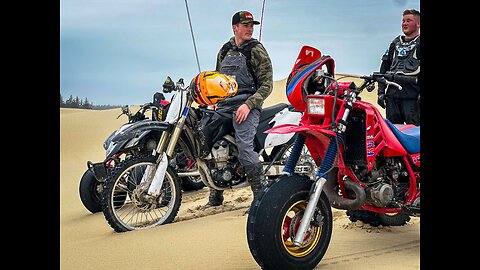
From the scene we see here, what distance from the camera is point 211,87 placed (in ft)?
18.7

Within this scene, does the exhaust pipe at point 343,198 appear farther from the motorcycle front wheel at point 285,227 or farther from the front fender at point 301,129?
the front fender at point 301,129

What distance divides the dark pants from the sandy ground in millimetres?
1379

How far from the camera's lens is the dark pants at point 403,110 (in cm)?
647

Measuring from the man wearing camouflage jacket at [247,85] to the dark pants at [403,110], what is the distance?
4.63 feet

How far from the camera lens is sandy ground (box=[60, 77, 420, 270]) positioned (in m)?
4.23

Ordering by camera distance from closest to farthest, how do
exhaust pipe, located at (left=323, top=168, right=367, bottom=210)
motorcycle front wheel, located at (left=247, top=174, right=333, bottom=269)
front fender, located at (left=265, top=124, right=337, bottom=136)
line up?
1. motorcycle front wheel, located at (left=247, top=174, right=333, bottom=269)
2. front fender, located at (left=265, top=124, right=337, bottom=136)
3. exhaust pipe, located at (left=323, top=168, right=367, bottom=210)

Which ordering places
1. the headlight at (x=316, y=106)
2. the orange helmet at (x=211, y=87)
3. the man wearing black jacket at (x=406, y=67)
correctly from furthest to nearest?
the man wearing black jacket at (x=406, y=67)
the orange helmet at (x=211, y=87)
the headlight at (x=316, y=106)

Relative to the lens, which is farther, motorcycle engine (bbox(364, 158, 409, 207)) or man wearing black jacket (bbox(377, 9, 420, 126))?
man wearing black jacket (bbox(377, 9, 420, 126))

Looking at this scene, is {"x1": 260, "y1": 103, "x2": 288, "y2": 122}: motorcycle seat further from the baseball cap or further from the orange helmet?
the baseball cap

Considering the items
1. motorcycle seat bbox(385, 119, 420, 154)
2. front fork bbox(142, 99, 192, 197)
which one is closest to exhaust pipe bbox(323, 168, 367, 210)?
motorcycle seat bbox(385, 119, 420, 154)

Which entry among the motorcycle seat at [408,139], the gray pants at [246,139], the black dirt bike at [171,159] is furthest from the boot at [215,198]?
the motorcycle seat at [408,139]

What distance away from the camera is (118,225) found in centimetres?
551
